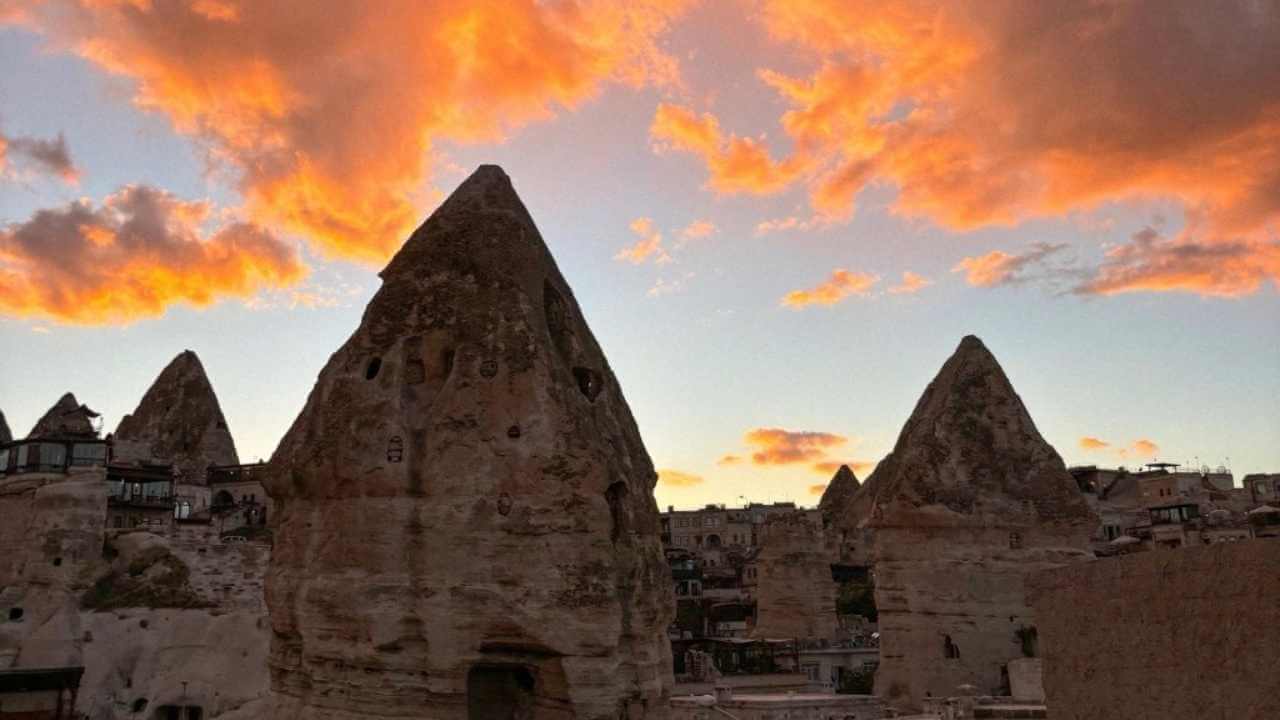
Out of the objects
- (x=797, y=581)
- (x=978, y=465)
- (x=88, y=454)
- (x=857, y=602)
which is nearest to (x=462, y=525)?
(x=978, y=465)

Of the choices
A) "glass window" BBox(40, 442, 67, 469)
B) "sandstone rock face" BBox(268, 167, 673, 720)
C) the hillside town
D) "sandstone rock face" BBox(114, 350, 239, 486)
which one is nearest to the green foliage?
the hillside town

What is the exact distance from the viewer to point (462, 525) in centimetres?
1675

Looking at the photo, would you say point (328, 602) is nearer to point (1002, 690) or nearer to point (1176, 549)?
point (1176, 549)

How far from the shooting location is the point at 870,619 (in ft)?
188

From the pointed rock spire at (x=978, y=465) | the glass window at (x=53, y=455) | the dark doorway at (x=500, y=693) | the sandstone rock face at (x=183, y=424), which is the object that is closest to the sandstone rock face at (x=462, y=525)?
the dark doorway at (x=500, y=693)

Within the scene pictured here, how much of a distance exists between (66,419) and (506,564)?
162 ft

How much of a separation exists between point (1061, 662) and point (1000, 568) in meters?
18.5

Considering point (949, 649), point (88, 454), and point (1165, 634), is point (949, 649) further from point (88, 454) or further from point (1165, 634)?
point (88, 454)

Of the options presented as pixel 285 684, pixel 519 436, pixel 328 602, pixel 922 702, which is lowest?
pixel 922 702

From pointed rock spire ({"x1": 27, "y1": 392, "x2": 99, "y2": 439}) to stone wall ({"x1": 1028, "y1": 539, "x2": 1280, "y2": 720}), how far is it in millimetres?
49609

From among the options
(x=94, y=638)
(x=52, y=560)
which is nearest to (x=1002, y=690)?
(x=94, y=638)

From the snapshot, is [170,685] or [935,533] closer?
[935,533]

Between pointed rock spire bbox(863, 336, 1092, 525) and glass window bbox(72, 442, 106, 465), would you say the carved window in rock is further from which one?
glass window bbox(72, 442, 106, 465)

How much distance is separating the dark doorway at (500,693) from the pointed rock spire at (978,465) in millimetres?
16407
